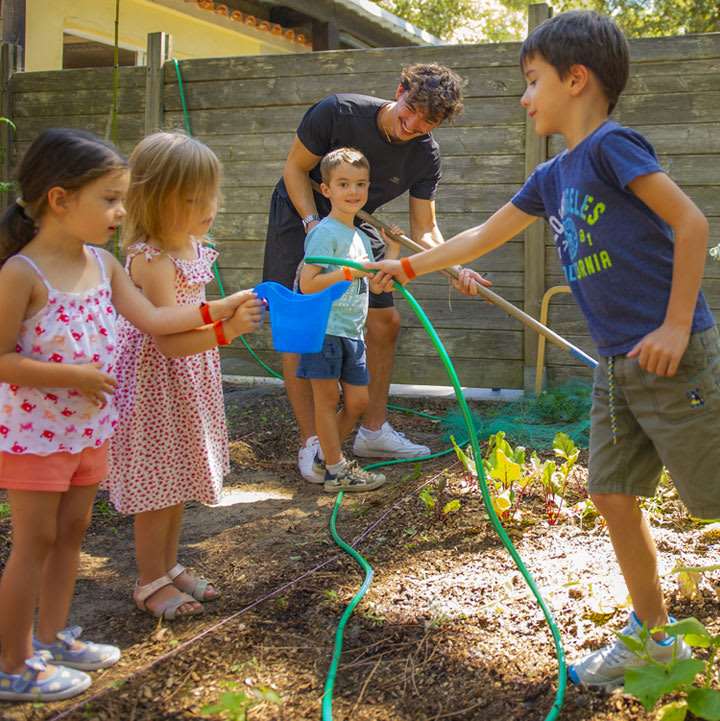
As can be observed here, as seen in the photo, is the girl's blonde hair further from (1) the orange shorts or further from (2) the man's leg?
(2) the man's leg

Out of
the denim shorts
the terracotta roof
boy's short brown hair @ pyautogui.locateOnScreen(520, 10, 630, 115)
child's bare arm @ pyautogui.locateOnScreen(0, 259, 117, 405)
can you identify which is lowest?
the denim shorts

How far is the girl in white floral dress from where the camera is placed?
2.03 metres

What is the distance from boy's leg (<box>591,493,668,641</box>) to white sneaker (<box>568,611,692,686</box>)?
25 mm

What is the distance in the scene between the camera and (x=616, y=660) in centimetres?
172

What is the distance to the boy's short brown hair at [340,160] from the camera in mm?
3098

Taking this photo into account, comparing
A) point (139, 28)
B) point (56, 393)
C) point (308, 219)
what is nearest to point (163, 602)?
point (56, 393)

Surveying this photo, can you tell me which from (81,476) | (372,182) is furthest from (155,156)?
(372,182)

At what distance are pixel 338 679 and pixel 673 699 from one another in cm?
73

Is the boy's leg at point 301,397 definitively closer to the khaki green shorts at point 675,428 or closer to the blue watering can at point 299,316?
the blue watering can at point 299,316

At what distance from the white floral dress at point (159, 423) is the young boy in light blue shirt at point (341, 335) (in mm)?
1002

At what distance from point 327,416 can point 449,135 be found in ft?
7.92

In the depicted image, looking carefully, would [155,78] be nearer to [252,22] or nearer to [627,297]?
[252,22]

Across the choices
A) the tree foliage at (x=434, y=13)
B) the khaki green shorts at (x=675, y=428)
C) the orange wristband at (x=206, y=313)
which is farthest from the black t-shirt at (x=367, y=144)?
the tree foliage at (x=434, y=13)

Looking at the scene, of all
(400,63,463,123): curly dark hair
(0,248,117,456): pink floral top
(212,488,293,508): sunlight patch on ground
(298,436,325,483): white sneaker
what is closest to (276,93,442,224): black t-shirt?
(400,63,463,123): curly dark hair
